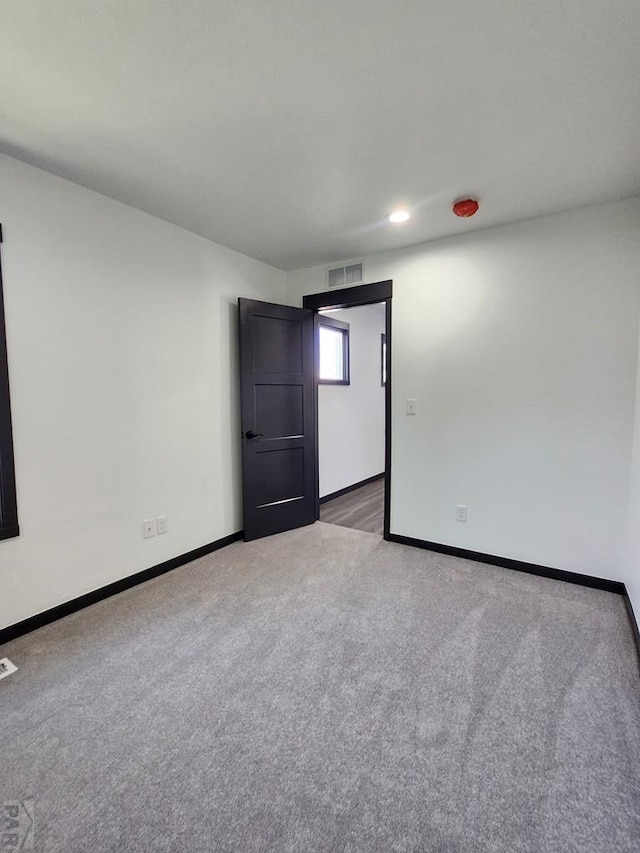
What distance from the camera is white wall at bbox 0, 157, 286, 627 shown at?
1.98 m

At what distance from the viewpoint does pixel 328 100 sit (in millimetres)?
1533

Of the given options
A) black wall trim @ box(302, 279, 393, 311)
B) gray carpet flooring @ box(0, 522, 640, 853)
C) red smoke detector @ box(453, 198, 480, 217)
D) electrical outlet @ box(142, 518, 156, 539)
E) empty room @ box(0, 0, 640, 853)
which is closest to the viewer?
gray carpet flooring @ box(0, 522, 640, 853)

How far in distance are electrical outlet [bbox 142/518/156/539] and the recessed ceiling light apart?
106 inches

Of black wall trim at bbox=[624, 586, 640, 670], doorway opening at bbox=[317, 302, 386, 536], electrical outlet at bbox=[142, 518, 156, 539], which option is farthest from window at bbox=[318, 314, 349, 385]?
black wall trim at bbox=[624, 586, 640, 670]

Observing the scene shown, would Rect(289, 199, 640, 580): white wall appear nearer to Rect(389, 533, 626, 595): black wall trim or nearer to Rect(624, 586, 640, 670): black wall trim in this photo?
Rect(389, 533, 626, 595): black wall trim

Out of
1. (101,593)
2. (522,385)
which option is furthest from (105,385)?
(522,385)

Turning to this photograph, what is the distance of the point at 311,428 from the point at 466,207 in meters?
2.19

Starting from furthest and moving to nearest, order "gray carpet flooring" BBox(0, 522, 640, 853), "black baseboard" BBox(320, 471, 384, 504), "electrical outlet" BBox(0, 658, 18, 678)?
1. "black baseboard" BBox(320, 471, 384, 504)
2. "electrical outlet" BBox(0, 658, 18, 678)
3. "gray carpet flooring" BBox(0, 522, 640, 853)

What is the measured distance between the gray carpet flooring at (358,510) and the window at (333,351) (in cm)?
146

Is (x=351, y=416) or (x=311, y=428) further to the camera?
(x=351, y=416)

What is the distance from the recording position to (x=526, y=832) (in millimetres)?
1073

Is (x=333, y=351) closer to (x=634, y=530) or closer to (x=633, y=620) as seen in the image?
(x=634, y=530)

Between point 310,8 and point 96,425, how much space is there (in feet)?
7.21

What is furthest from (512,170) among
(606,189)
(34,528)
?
(34,528)
